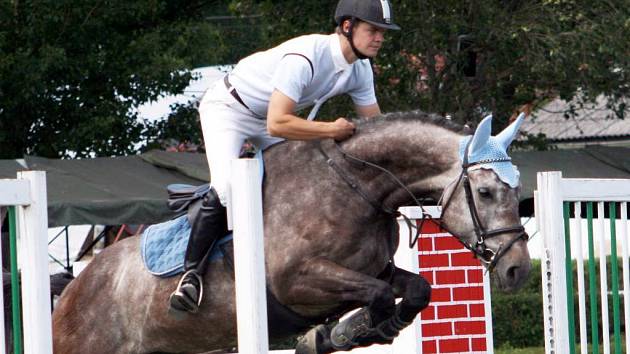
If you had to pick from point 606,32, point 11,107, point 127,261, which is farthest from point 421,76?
point 127,261

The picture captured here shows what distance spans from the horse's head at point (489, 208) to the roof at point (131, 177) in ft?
20.3

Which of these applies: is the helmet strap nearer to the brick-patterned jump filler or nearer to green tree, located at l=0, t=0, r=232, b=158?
the brick-patterned jump filler

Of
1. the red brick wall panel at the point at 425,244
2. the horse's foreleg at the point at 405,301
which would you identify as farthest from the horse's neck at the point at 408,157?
the red brick wall panel at the point at 425,244

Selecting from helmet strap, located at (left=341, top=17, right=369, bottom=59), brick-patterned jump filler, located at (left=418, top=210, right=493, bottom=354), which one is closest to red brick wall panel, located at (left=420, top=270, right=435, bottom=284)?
brick-patterned jump filler, located at (left=418, top=210, right=493, bottom=354)

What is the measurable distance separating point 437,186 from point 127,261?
1.62 m

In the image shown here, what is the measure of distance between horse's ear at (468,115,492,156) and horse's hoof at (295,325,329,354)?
1177 mm

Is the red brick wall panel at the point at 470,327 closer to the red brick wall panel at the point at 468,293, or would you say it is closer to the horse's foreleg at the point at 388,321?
the red brick wall panel at the point at 468,293

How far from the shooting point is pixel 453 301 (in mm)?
7016

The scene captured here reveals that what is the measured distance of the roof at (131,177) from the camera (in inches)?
436

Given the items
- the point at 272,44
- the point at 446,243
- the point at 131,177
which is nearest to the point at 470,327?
the point at 446,243

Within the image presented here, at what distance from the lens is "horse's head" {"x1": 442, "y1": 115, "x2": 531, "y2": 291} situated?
16.7 ft

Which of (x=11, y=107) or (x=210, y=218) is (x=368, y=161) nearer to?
(x=210, y=218)

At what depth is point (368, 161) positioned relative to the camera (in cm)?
554

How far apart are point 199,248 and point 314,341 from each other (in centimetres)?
67
